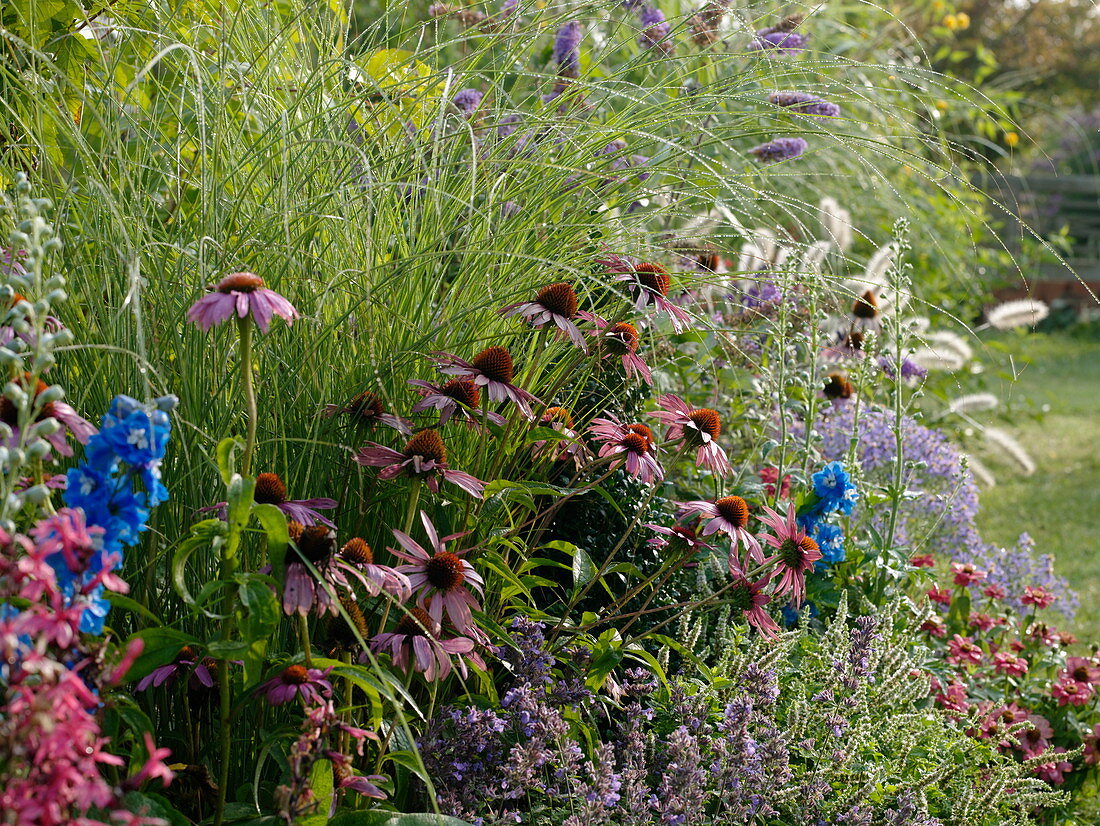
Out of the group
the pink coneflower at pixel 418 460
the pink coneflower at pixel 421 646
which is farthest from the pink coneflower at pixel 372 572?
the pink coneflower at pixel 418 460

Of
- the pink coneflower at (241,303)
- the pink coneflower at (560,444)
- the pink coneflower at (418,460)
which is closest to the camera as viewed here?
the pink coneflower at (241,303)

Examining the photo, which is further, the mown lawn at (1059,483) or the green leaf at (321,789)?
the mown lawn at (1059,483)

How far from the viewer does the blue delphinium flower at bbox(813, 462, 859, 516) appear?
2.40 metres

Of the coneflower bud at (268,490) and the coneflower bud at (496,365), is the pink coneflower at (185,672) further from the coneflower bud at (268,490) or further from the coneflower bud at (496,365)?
the coneflower bud at (496,365)

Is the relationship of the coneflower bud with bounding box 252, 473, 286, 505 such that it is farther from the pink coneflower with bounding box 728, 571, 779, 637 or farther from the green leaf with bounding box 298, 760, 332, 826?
the pink coneflower with bounding box 728, 571, 779, 637

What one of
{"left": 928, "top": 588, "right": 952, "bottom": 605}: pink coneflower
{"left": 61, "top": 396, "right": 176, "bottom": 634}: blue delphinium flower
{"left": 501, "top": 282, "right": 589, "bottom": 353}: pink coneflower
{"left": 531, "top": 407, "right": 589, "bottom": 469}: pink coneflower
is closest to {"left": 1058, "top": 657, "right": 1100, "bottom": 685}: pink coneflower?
{"left": 928, "top": 588, "right": 952, "bottom": 605}: pink coneflower

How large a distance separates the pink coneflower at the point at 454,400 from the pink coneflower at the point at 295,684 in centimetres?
47

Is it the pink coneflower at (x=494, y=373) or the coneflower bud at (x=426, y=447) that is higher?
the pink coneflower at (x=494, y=373)

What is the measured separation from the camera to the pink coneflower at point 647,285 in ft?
6.47

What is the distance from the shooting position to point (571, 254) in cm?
199

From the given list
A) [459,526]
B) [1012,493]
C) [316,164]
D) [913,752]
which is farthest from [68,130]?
[1012,493]

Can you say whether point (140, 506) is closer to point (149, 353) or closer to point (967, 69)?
point (149, 353)

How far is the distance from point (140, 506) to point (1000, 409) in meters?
5.65

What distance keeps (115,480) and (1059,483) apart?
19.5ft
